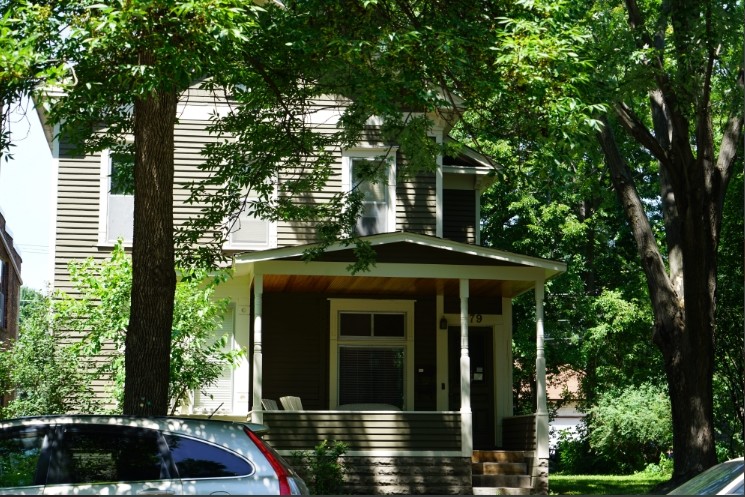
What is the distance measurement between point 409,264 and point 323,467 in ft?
12.2

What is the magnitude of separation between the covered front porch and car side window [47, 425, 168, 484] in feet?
29.6

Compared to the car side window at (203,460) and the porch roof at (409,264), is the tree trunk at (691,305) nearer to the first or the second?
the porch roof at (409,264)

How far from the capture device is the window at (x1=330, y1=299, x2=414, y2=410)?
1945 cm

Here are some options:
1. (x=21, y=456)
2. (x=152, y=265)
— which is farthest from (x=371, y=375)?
(x=21, y=456)

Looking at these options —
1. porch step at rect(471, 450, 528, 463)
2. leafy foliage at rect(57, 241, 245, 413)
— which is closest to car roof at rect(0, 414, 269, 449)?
leafy foliage at rect(57, 241, 245, 413)

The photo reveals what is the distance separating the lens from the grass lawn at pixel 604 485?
2066cm

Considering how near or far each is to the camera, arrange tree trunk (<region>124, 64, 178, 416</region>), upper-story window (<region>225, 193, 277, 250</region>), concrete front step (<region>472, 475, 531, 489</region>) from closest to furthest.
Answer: tree trunk (<region>124, 64, 178, 416</region>), concrete front step (<region>472, 475, 531, 489</region>), upper-story window (<region>225, 193, 277, 250</region>)

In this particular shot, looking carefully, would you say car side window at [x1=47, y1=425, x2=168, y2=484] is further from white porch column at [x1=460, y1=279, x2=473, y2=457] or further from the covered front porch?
white porch column at [x1=460, y1=279, x2=473, y2=457]

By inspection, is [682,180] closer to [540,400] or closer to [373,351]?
[540,400]

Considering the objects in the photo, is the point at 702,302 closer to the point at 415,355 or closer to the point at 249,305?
the point at 415,355

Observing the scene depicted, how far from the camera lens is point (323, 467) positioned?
622 inches

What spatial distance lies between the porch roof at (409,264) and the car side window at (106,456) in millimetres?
9146

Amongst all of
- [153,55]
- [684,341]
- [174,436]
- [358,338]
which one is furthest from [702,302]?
[174,436]

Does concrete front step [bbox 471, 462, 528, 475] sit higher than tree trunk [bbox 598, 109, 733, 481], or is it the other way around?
tree trunk [bbox 598, 109, 733, 481]
